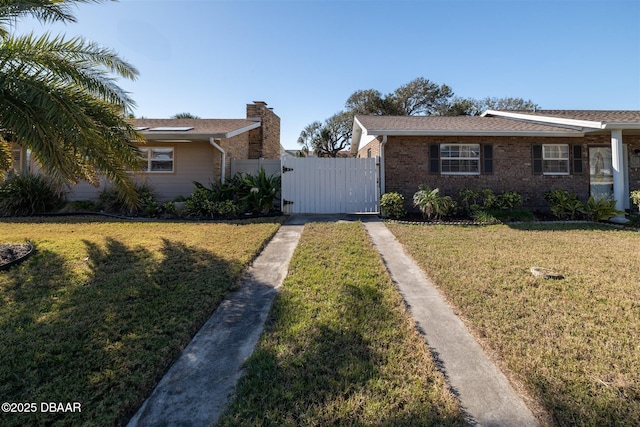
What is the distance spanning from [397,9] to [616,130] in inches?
308

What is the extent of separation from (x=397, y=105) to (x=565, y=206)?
77.9ft

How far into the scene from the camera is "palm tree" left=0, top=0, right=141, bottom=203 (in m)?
4.31

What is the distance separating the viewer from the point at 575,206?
31.3ft

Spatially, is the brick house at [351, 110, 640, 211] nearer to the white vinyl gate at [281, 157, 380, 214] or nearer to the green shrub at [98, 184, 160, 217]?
the white vinyl gate at [281, 157, 380, 214]

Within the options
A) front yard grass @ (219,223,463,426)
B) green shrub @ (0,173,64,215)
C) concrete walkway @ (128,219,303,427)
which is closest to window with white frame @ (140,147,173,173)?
green shrub @ (0,173,64,215)

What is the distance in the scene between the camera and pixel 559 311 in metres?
3.29

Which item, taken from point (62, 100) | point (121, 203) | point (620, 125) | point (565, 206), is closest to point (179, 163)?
point (121, 203)

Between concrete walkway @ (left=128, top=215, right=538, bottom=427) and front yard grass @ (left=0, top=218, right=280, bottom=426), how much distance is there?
153 millimetres

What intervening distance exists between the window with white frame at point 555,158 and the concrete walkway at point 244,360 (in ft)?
31.7

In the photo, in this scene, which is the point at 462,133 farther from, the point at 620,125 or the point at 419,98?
the point at 419,98

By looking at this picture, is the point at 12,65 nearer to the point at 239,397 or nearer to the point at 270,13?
the point at 239,397

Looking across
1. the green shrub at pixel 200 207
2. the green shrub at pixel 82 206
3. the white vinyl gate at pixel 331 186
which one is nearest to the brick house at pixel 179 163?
the green shrub at pixel 82 206

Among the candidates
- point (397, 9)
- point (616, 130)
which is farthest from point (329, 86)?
point (616, 130)

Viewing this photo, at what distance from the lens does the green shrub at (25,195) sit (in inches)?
386
